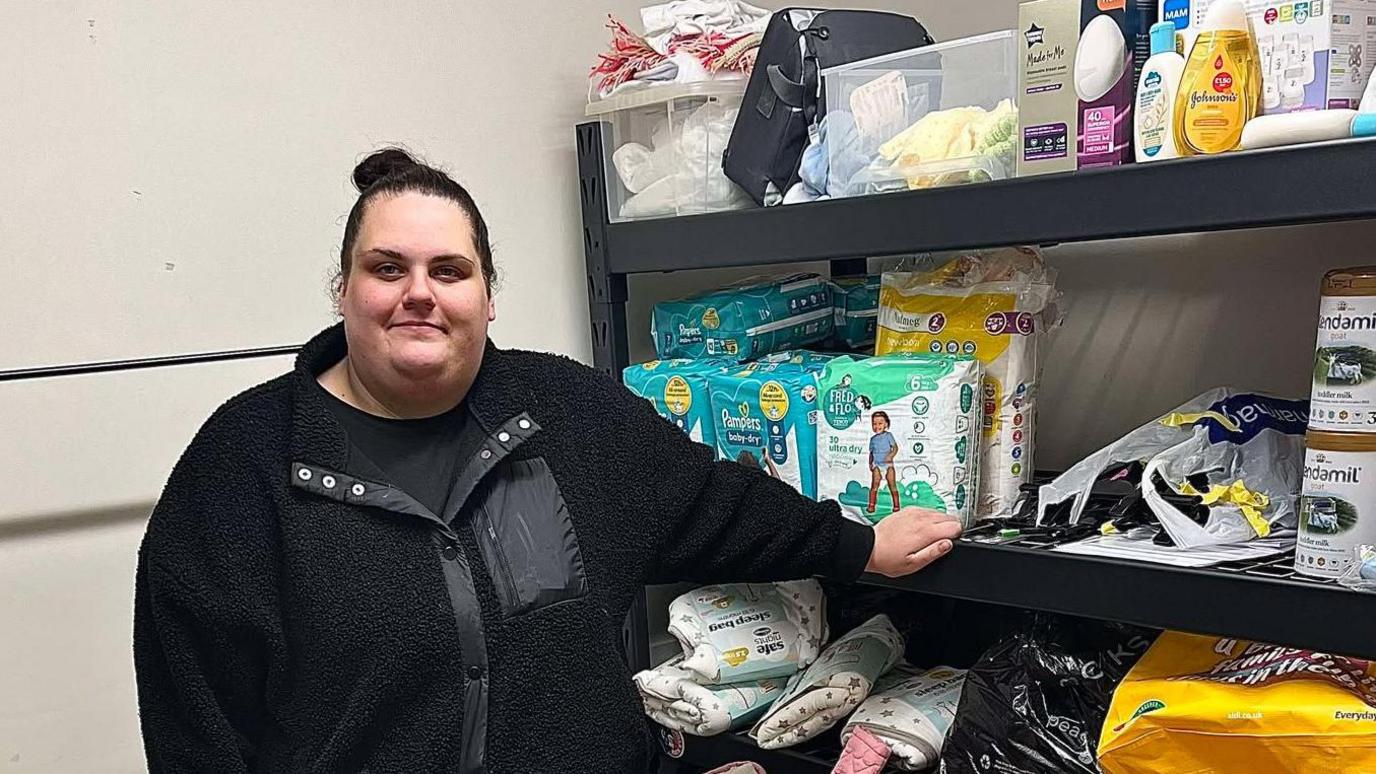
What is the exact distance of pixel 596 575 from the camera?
159 centimetres

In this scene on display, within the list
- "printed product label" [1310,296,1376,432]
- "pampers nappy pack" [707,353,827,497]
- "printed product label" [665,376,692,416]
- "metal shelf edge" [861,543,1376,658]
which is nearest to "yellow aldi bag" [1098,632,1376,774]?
"metal shelf edge" [861,543,1376,658]

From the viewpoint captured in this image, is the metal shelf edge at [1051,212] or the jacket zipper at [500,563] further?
the jacket zipper at [500,563]

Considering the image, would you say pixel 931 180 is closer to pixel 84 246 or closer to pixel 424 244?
pixel 424 244

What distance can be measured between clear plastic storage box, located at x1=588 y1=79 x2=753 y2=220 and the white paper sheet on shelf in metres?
0.72

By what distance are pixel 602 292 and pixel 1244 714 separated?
1.15 m

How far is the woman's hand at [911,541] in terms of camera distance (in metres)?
1.61

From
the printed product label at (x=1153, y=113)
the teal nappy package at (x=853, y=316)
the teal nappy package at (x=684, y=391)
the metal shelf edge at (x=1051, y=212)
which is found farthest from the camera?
the teal nappy package at (x=853, y=316)

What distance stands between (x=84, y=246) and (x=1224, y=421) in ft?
4.96

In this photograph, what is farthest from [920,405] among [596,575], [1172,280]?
[1172,280]

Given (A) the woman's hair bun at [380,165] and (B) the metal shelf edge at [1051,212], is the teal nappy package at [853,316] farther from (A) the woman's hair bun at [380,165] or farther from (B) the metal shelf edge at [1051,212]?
(A) the woman's hair bun at [380,165]

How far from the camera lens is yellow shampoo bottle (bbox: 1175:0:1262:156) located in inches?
50.9

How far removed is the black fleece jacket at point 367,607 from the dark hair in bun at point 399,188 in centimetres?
14

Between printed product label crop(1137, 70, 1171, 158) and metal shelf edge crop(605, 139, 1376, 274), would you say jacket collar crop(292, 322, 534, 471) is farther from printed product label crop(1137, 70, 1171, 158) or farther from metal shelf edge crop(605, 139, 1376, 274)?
printed product label crop(1137, 70, 1171, 158)

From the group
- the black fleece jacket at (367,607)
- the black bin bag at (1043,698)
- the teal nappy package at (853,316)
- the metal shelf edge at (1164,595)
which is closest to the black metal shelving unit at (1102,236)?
the metal shelf edge at (1164,595)
